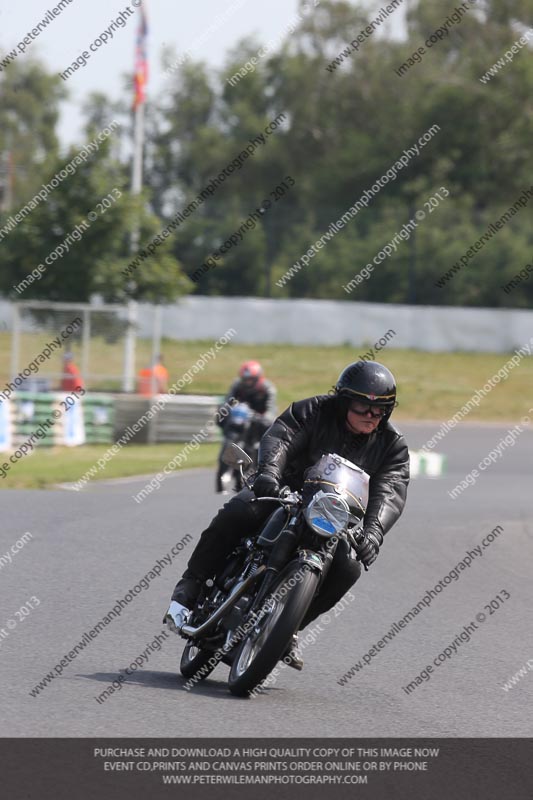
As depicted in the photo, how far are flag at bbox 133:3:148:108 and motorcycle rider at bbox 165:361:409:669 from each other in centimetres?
2540

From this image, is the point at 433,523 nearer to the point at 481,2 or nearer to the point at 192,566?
the point at 192,566

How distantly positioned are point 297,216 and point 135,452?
21882 millimetres

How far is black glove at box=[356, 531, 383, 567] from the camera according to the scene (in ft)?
21.5

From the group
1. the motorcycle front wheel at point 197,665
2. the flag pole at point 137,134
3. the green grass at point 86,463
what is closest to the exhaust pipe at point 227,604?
the motorcycle front wheel at point 197,665

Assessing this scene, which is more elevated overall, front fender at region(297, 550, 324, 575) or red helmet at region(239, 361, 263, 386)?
front fender at region(297, 550, 324, 575)

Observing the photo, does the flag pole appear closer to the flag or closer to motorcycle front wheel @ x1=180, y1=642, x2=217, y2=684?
the flag

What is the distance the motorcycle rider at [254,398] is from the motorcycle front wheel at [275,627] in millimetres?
11177

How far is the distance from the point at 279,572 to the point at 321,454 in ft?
2.31

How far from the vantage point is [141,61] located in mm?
31422

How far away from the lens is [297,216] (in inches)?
1761

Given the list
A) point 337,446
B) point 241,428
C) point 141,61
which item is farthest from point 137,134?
point 337,446

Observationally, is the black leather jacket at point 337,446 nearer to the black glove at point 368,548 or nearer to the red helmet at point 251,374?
the black glove at point 368,548

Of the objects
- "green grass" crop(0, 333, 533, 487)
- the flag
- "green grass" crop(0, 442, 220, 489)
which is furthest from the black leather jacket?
the flag

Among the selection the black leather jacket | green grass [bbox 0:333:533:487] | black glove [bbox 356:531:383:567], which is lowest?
green grass [bbox 0:333:533:487]
